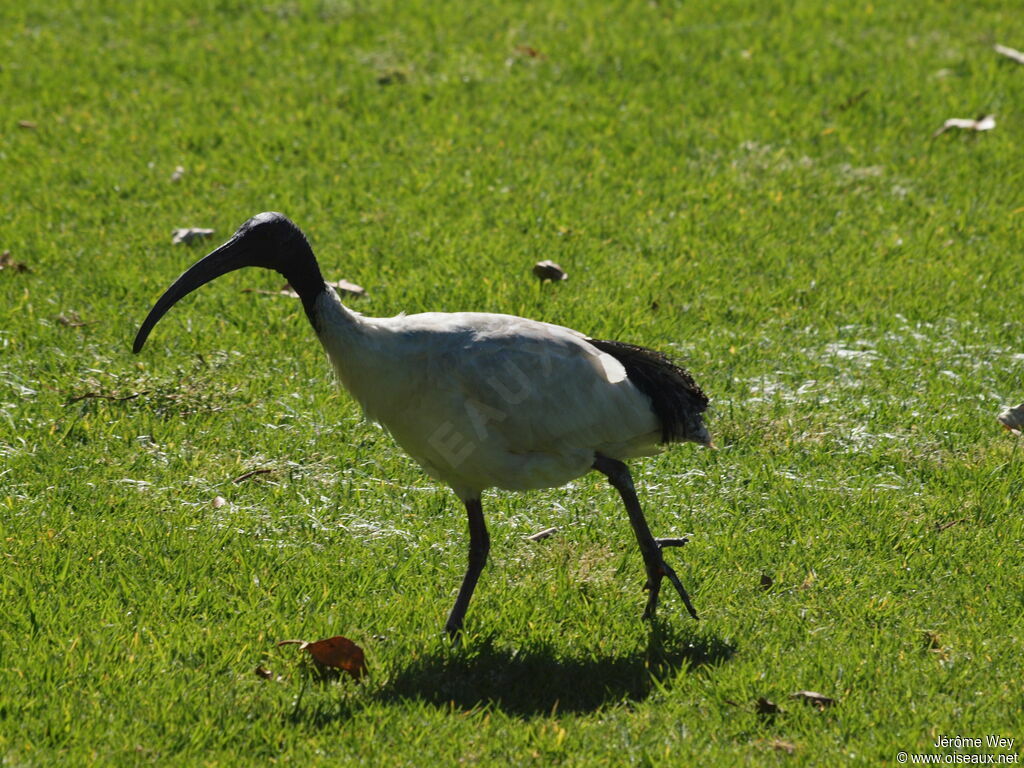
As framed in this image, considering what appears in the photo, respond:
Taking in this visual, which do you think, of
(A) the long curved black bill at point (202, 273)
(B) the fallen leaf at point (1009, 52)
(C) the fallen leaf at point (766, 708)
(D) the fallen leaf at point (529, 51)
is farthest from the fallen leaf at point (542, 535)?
(B) the fallen leaf at point (1009, 52)

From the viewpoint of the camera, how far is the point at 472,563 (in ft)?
17.4

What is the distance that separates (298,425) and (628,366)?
1921 millimetres

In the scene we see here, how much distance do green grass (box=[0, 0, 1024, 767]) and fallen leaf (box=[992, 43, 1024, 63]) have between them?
9 cm

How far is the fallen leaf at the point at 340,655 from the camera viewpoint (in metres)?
4.88

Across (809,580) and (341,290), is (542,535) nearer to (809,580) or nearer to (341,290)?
(809,580)

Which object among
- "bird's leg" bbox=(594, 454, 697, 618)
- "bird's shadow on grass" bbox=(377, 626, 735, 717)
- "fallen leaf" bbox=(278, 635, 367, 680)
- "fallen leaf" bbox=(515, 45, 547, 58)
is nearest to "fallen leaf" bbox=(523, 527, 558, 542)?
"bird's leg" bbox=(594, 454, 697, 618)

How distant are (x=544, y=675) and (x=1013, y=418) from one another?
3.24 meters

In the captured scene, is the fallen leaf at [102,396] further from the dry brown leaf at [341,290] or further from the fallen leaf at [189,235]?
the fallen leaf at [189,235]

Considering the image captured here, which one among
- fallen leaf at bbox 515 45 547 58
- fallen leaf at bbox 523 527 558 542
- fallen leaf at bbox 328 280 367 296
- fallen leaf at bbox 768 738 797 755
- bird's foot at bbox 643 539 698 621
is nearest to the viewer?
fallen leaf at bbox 768 738 797 755

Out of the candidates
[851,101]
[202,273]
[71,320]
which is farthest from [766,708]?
[851,101]

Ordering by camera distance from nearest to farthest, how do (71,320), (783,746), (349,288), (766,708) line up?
(783,746) < (766,708) < (71,320) < (349,288)

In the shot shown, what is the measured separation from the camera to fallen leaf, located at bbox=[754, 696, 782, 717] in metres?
4.72

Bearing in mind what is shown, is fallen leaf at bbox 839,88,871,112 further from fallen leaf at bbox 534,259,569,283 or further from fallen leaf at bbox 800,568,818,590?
fallen leaf at bbox 800,568,818,590

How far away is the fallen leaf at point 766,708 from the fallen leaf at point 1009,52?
8592mm
